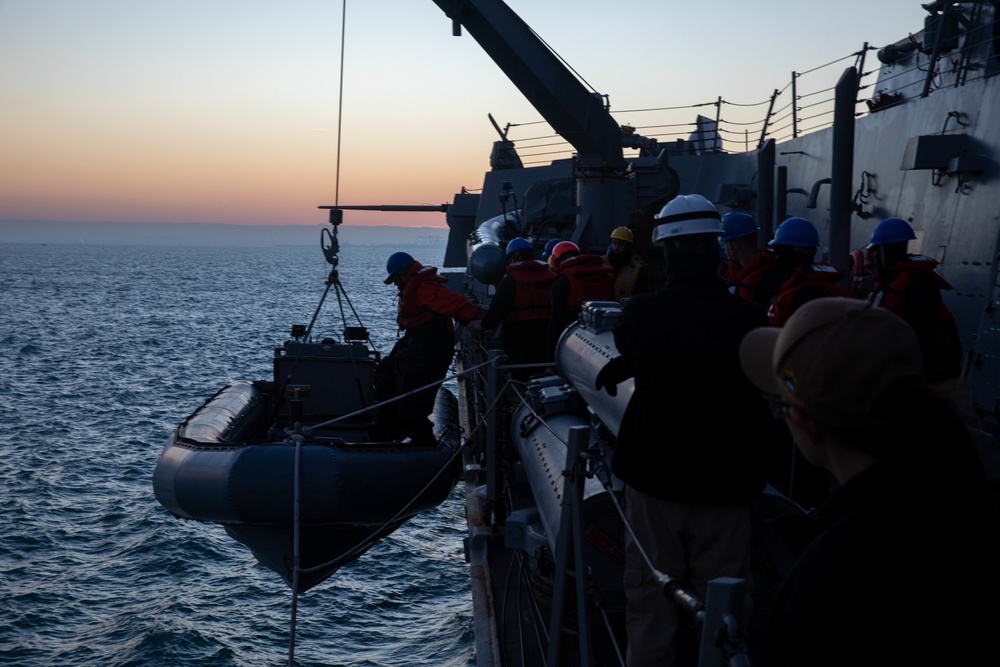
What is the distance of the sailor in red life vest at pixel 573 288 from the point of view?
6.70m

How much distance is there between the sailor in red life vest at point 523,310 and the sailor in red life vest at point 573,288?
65 cm

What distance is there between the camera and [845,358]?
1306 millimetres

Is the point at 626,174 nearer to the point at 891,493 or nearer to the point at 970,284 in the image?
the point at 970,284

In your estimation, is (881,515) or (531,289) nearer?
(881,515)

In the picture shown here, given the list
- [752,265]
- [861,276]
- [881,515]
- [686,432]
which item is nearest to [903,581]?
[881,515]

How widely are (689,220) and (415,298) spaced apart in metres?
5.14

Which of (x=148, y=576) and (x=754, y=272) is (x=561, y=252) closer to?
(x=754, y=272)

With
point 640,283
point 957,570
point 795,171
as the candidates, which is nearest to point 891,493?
point 957,570

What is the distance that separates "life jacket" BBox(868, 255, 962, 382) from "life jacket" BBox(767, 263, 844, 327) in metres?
0.23

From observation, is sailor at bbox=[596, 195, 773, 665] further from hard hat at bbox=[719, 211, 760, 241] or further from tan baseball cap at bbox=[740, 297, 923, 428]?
hard hat at bbox=[719, 211, 760, 241]

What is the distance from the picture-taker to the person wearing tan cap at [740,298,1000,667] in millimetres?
1217

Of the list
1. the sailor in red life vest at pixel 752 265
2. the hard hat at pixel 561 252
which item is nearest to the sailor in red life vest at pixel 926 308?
the sailor in red life vest at pixel 752 265

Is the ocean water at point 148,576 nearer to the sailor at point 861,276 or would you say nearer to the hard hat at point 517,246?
the hard hat at point 517,246

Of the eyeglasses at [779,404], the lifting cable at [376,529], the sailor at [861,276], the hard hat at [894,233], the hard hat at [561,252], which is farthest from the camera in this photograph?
the hard hat at [561,252]
